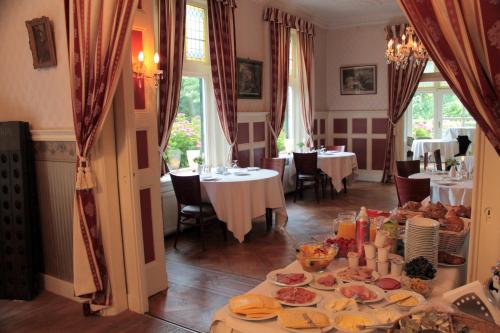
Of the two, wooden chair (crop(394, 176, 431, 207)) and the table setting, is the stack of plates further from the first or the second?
wooden chair (crop(394, 176, 431, 207))

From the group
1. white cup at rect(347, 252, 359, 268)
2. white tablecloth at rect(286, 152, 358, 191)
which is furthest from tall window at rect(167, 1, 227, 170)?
white cup at rect(347, 252, 359, 268)

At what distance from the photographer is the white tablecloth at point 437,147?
9391mm

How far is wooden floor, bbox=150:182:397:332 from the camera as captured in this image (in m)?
3.50

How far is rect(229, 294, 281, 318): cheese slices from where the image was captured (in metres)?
1.62

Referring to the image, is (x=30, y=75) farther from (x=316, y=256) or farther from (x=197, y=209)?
(x=316, y=256)

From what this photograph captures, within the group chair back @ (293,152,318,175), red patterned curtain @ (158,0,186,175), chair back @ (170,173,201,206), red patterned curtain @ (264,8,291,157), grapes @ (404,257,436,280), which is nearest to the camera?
grapes @ (404,257,436,280)

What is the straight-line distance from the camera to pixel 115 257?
3.43 metres

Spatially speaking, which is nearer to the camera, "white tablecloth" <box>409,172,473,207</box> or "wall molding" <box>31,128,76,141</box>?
"wall molding" <box>31,128,76,141</box>

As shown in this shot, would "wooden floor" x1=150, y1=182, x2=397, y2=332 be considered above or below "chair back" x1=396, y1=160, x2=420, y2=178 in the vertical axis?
below

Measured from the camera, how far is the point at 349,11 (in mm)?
8859

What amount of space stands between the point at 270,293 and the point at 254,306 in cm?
19

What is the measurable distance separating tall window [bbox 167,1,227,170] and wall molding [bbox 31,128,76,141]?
223 centimetres

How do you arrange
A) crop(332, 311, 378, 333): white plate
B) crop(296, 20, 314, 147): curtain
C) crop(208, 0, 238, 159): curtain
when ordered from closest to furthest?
crop(332, 311, 378, 333): white plate
crop(208, 0, 238, 159): curtain
crop(296, 20, 314, 147): curtain

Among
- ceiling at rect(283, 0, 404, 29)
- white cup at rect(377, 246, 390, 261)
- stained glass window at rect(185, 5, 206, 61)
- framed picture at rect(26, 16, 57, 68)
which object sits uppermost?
ceiling at rect(283, 0, 404, 29)
